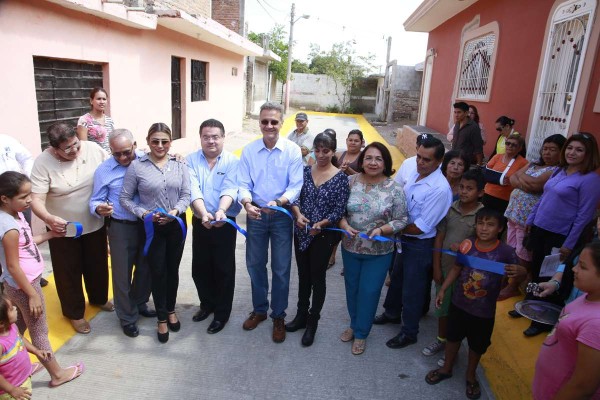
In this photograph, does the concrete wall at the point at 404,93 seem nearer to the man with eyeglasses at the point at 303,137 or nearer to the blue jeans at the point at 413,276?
the man with eyeglasses at the point at 303,137

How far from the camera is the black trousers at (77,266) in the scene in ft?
10.7

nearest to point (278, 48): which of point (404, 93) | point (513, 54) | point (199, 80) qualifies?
point (404, 93)

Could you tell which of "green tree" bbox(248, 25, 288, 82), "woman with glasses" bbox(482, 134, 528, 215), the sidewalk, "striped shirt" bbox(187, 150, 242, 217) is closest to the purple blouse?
"woman with glasses" bbox(482, 134, 528, 215)

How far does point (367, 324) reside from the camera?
331cm

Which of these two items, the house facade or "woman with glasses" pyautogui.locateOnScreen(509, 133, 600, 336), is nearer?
"woman with glasses" pyautogui.locateOnScreen(509, 133, 600, 336)

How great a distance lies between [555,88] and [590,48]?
0.90m

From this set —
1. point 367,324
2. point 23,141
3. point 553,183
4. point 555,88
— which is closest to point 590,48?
point 555,88

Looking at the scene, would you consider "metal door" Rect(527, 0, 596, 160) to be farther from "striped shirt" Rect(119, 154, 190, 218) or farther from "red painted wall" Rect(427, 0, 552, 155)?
"striped shirt" Rect(119, 154, 190, 218)

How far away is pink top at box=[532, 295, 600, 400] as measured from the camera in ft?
5.48

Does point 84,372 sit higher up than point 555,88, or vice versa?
point 555,88

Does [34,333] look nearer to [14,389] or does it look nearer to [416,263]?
[14,389]

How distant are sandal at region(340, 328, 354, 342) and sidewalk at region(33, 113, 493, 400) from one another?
0.05 metres

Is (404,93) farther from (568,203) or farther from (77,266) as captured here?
(77,266)

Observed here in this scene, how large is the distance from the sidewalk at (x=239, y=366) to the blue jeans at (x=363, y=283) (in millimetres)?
281
